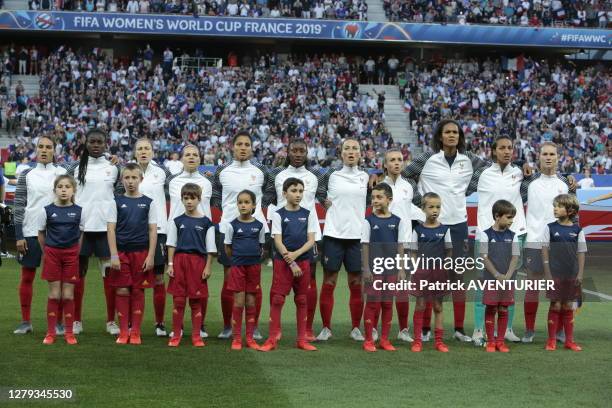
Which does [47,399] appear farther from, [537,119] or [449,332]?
[537,119]

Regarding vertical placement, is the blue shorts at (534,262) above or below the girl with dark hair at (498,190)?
below

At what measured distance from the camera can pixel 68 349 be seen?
848 cm

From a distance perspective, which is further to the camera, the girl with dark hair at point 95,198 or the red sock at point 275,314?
the girl with dark hair at point 95,198

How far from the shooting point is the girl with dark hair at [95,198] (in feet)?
30.4

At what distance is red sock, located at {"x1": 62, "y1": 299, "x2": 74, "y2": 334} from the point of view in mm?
8812

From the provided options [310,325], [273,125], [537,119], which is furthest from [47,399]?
[537,119]

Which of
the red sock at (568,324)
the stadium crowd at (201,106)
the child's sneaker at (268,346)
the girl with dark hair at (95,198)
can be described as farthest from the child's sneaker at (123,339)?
the stadium crowd at (201,106)

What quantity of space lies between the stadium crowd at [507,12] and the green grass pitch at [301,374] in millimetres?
28538

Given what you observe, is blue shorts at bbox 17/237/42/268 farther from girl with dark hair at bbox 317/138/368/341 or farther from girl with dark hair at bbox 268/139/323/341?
girl with dark hair at bbox 317/138/368/341

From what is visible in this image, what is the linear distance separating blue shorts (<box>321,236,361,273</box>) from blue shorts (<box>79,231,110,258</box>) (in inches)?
79.1

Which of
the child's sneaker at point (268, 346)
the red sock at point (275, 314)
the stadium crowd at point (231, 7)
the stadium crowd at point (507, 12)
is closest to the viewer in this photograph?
the child's sneaker at point (268, 346)

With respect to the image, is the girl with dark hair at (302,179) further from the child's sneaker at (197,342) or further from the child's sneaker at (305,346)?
the child's sneaker at (197,342)

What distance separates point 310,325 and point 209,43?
2904 cm

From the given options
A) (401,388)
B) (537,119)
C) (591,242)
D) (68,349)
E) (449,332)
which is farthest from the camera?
(537,119)
